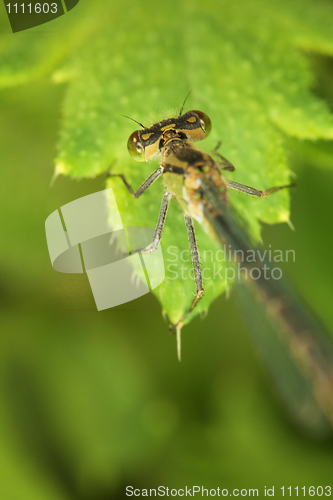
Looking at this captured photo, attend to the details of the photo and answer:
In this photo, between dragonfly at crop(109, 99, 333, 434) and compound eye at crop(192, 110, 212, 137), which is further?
compound eye at crop(192, 110, 212, 137)

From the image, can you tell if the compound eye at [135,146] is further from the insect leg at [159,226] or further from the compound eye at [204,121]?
the compound eye at [204,121]

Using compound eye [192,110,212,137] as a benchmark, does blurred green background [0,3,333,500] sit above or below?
below

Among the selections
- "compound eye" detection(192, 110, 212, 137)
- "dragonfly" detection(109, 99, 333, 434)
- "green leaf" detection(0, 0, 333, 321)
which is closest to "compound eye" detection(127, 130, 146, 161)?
"dragonfly" detection(109, 99, 333, 434)

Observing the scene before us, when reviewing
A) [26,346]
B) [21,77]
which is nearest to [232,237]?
[21,77]

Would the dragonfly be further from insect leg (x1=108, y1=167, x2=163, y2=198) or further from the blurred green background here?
the blurred green background

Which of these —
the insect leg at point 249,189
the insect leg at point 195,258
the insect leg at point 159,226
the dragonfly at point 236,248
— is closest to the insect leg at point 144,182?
the dragonfly at point 236,248

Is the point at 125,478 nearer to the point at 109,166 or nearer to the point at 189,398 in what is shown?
the point at 189,398

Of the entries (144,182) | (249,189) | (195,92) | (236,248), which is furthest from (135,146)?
(236,248)
